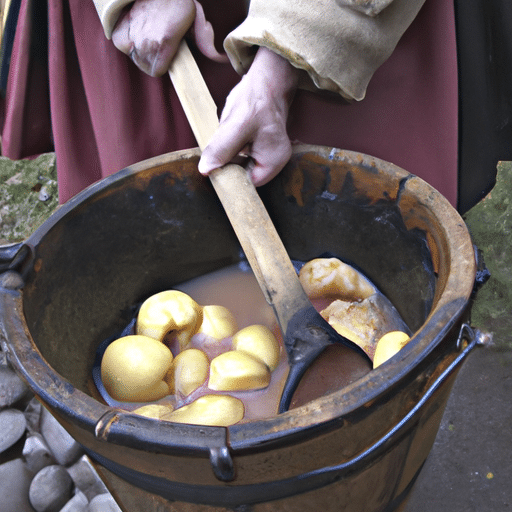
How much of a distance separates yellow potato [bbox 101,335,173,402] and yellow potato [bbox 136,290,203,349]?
0.20ft

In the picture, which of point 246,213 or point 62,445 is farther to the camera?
point 62,445

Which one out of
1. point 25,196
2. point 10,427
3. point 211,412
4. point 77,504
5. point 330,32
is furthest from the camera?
point 25,196

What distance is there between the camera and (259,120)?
93 centimetres

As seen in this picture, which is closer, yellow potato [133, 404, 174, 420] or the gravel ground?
yellow potato [133, 404, 174, 420]

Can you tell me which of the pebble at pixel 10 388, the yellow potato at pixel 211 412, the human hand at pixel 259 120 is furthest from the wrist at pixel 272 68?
the pebble at pixel 10 388

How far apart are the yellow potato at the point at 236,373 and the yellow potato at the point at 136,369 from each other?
89mm

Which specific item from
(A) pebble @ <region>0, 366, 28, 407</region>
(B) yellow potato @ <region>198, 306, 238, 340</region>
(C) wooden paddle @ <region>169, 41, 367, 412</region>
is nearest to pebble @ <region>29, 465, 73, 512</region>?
(A) pebble @ <region>0, 366, 28, 407</region>

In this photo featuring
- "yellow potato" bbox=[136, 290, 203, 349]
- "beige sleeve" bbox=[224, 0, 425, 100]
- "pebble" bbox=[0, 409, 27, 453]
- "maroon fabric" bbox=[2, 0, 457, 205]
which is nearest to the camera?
"beige sleeve" bbox=[224, 0, 425, 100]

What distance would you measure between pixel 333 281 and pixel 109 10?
2.24 ft

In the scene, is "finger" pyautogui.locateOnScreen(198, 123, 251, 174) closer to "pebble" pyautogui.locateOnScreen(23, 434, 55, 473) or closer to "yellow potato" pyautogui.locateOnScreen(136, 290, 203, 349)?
"yellow potato" pyautogui.locateOnScreen(136, 290, 203, 349)

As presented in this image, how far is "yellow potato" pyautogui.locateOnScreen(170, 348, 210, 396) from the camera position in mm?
908

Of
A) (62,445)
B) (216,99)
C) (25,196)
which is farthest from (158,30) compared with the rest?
(25,196)

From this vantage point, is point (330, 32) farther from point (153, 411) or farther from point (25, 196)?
point (25, 196)

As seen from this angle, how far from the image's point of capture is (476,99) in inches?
47.3
